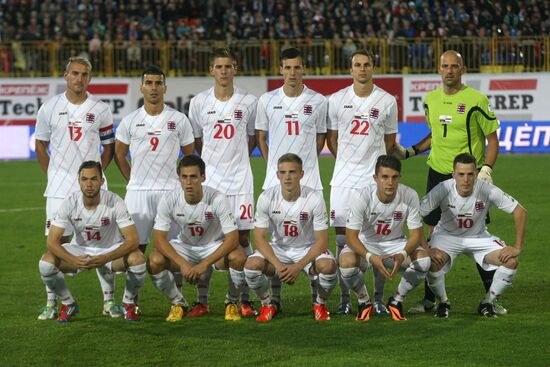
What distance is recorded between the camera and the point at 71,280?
1087cm

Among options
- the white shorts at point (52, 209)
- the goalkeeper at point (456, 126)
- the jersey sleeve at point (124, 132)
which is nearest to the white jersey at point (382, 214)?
the goalkeeper at point (456, 126)

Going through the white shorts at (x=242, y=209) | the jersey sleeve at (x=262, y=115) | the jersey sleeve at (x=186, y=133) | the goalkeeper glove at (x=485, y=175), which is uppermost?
the jersey sleeve at (x=262, y=115)

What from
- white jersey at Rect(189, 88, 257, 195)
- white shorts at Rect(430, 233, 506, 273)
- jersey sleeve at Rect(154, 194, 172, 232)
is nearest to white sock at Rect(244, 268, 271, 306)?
jersey sleeve at Rect(154, 194, 172, 232)

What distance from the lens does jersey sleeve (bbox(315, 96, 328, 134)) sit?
9.28 metres

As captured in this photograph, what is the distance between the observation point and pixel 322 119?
9.32m

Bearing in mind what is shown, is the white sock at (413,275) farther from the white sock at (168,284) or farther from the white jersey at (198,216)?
the white sock at (168,284)

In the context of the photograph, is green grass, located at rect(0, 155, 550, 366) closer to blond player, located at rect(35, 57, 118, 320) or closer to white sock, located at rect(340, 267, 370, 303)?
white sock, located at rect(340, 267, 370, 303)

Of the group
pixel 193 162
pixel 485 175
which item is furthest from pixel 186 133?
pixel 485 175

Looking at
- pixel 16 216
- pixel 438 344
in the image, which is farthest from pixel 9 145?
pixel 438 344

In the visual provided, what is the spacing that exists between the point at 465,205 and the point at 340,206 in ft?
3.54

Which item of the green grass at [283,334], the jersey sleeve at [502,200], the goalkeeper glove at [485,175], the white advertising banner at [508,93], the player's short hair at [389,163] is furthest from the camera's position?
the white advertising banner at [508,93]

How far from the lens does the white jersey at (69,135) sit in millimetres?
9180

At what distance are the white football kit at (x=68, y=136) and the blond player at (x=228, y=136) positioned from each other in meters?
0.85

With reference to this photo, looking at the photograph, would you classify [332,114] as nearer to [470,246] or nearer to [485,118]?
[485,118]
